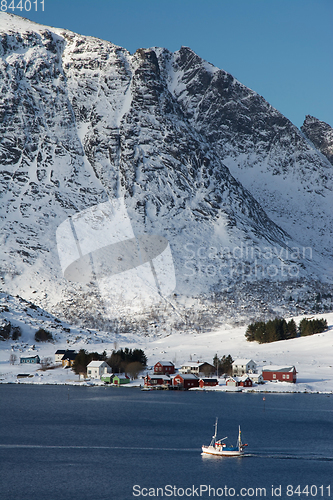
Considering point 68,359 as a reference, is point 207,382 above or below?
below

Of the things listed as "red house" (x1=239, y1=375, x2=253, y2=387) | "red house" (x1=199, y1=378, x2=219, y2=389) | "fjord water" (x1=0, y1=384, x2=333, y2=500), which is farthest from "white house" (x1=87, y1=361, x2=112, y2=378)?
"red house" (x1=239, y1=375, x2=253, y2=387)

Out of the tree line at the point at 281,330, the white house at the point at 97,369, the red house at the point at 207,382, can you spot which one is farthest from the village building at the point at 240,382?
the tree line at the point at 281,330

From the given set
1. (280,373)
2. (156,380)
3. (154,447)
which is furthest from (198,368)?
(154,447)

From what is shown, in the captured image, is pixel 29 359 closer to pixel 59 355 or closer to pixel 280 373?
pixel 59 355

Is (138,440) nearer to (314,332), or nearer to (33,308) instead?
(314,332)

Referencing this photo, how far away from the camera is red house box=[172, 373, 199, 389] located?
127m

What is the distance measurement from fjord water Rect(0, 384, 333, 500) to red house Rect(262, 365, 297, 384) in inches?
691

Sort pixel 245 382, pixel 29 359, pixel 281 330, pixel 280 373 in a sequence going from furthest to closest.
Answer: pixel 281 330 < pixel 29 359 < pixel 280 373 < pixel 245 382

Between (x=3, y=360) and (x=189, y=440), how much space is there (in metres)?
92.1

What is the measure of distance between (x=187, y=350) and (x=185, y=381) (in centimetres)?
3816

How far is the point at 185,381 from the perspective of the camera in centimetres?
12675

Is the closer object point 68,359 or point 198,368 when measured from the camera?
point 198,368

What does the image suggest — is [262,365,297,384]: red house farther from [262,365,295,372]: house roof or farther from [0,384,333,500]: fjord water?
[0,384,333,500]: fjord water

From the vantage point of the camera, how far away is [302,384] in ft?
392
